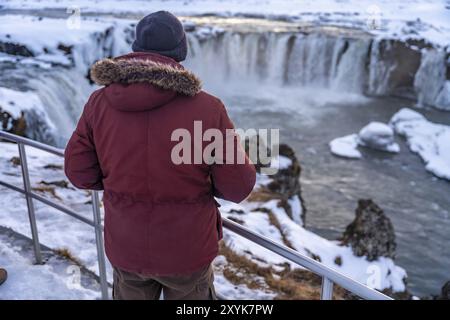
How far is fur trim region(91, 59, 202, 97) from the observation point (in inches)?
66.2

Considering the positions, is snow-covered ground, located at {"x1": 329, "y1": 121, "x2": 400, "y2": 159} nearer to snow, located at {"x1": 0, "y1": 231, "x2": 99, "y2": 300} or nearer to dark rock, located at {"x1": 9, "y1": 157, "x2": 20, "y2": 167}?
dark rock, located at {"x1": 9, "y1": 157, "x2": 20, "y2": 167}

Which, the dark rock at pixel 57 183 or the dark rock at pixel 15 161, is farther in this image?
the dark rock at pixel 15 161

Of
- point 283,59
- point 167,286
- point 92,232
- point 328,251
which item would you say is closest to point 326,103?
point 283,59

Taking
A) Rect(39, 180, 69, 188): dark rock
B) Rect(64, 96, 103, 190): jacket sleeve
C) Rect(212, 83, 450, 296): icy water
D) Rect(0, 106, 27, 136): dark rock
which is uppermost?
Rect(64, 96, 103, 190): jacket sleeve

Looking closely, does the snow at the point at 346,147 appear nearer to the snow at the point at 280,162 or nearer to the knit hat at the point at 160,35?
the snow at the point at 280,162

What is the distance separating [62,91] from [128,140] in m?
12.0

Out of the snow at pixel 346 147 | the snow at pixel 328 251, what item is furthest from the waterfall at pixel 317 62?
the snow at pixel 328 251

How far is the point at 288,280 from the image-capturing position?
630 cm

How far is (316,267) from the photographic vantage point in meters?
1.78

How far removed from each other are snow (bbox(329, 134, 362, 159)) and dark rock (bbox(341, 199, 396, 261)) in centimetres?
660

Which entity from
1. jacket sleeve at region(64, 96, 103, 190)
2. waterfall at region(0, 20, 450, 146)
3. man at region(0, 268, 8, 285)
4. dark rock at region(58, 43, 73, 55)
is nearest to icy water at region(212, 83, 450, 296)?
waterfall at region(0, 20, 450, 146)

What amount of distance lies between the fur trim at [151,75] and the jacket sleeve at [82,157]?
0.19 metres

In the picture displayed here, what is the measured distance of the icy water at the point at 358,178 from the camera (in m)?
10.8

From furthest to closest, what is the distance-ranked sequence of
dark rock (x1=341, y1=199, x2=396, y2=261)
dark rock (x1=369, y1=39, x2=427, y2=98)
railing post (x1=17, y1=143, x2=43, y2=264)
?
dark rock (x1=369, y1=39, x2=427, y2=98) → dark rock (x1=341, y1=199, x2=396, y2=261) → railing post (x1=17, y1=143, x2=43, y2=264)
